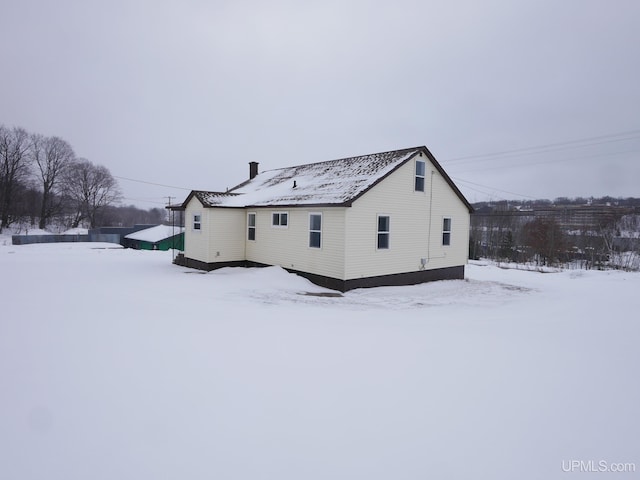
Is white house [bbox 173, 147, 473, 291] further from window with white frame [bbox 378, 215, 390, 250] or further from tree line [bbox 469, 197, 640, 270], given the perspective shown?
tree line [bbox 469, 197, 640, 270]

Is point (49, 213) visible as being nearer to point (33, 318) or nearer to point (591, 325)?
point (33, 318)

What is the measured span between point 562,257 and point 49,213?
7335cm

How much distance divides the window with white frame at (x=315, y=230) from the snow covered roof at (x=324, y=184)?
645 millimetres

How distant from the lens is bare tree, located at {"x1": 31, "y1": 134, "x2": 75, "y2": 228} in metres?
→ 57.4

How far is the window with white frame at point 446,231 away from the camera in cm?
1747

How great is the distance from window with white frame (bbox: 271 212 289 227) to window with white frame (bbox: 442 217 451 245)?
773 cm

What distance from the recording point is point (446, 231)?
1756cm

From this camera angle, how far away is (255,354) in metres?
6.12

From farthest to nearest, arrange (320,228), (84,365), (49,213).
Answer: (49,213) < (320,228) < (84,365)

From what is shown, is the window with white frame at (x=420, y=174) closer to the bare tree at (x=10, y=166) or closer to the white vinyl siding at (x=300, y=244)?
the white vinyl siding at (x=300, y=244)

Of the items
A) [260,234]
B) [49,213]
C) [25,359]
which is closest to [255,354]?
[25,359]

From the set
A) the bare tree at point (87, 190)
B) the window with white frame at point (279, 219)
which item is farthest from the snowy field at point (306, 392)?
the bare tree at point (87, 190)

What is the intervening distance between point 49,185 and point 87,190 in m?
5.63

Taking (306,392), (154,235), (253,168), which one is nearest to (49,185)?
(154,235)
